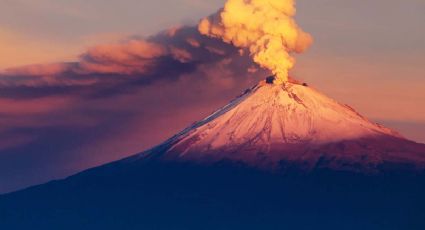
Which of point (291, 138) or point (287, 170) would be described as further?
point (291, 138)

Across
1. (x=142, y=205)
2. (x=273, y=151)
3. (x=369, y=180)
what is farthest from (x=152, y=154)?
(x=369, y=180)

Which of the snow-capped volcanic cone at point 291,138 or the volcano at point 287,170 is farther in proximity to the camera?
the snow-capped volcanic cone at point 291,138

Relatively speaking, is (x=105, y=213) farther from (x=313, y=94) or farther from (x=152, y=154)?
(x=313, y=94)

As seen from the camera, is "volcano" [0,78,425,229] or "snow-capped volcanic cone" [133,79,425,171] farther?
"snow-capped volcanic cone" [133,79,425,171]

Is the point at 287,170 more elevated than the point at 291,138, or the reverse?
the point at 291,138
